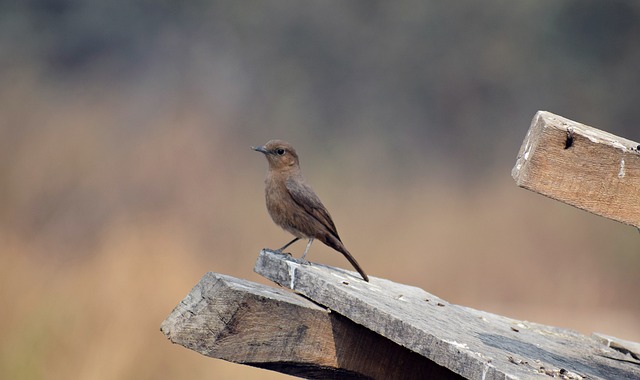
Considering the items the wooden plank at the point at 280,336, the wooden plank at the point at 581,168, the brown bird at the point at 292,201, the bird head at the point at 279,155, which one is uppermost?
the bird head at the point at 279,155

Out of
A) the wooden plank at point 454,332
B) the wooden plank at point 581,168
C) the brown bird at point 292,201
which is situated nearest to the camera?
the wooden plank at point 581,168

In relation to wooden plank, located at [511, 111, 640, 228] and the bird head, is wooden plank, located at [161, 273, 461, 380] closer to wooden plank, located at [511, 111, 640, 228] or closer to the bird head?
wooden plank, located at [511, 111, 640, 228]

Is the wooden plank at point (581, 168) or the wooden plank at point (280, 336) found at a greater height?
the wooden plank at point (581, 168)

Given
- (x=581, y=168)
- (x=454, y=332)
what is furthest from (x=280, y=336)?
(x=581, y=168)

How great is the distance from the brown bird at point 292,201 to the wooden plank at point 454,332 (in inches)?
46.3

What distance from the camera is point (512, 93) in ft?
29.5

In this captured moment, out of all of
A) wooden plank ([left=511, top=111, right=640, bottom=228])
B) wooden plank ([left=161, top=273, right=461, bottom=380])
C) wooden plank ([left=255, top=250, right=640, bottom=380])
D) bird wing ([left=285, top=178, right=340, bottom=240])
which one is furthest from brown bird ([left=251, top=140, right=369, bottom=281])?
wooden plank ([left=511, top=111, right=640, bottom=228])

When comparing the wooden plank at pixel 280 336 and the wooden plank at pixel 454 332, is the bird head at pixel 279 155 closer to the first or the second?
the wooden plank at pixel 454 332

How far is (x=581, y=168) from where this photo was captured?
270cm

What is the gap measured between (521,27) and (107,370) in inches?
197

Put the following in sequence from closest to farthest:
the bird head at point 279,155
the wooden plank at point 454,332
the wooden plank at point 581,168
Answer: the wooden plank at point 581,168 < the wooden plank at point 454,332 < the bird head at point 279,155

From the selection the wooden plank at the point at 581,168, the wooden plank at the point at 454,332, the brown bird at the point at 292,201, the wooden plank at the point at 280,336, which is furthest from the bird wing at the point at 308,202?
the wooden plank at the point at 581,168

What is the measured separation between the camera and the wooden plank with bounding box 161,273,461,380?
10.1 ft

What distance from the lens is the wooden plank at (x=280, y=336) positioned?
306 centimetres
